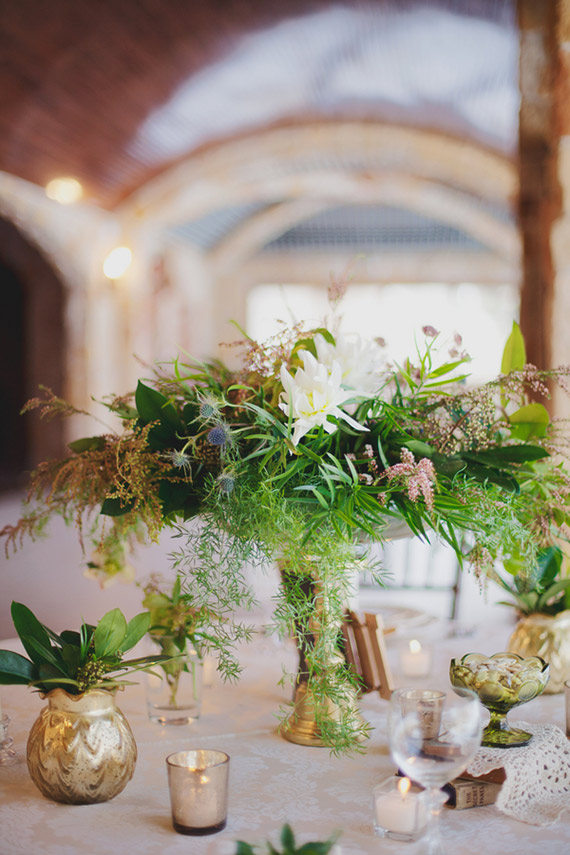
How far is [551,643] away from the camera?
1376mm

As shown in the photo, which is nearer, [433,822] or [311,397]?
[433,822]

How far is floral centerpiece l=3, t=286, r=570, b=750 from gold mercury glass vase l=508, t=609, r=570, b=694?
0.20m

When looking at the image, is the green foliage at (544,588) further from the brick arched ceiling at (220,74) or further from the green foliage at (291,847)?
the brick arched ceiling at (220,74)

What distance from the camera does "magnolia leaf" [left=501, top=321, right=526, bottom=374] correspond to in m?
1.34

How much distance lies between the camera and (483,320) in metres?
10.2

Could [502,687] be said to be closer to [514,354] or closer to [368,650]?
[368,650]

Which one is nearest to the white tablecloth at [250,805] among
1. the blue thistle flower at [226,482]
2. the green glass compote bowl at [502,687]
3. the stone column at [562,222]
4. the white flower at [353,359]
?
the green glass compote bowl at [502,687]

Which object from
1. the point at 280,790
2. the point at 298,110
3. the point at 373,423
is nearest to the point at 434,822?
the point at 280,790

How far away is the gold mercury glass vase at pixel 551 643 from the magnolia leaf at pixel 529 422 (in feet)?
1.09

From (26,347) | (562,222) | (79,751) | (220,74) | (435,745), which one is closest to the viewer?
(435,745)

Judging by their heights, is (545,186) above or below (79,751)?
above

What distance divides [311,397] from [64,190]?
6196 millimetres

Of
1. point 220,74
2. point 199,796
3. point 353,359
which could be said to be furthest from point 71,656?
point 220,74

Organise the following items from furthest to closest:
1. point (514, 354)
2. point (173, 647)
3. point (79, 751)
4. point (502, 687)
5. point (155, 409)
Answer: point (514, 354) → point (173, 647) → point (155, 409) → point (502, 687) → point (79, 751)
